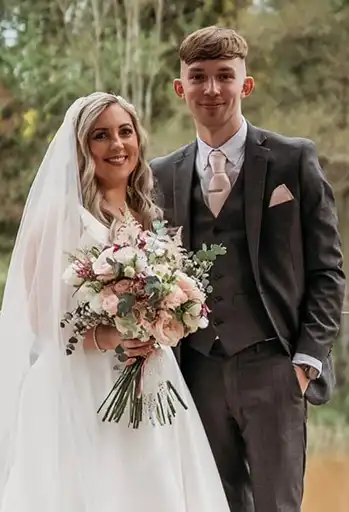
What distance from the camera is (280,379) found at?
224 cm

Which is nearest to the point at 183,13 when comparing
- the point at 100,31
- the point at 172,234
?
the point at 100,31

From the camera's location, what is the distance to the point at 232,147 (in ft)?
7.66

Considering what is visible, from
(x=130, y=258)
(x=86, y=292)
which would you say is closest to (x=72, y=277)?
(x=86, y=292)


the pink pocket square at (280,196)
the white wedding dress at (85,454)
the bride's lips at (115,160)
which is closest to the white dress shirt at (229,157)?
the pink pocket square at (280,196)

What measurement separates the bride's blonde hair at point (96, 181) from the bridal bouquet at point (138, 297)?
0.13 metres

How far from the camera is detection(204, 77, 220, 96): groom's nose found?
2.25 m

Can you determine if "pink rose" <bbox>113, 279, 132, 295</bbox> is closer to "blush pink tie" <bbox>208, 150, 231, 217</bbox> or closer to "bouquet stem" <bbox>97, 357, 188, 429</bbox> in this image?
"bouquet stem" <bbox>97, 357, 188, 429</bbox>

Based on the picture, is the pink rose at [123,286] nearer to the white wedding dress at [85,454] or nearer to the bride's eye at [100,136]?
the white wedding dress at [85,454]

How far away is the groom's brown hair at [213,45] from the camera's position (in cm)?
225

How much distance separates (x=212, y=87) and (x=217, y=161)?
0.67ft

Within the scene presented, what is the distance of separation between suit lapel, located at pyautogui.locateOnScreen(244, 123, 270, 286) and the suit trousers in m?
0.23

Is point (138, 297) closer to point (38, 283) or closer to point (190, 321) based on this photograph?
point (190, 321)

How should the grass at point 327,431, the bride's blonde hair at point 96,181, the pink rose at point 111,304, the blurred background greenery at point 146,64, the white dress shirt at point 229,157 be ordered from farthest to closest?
the grass at point 327,431, the blurred background greenery at point 146,64, the white dress shirt at point 229,157, the bride's blonde hair at point 96,181, the pink rose at point 111,304

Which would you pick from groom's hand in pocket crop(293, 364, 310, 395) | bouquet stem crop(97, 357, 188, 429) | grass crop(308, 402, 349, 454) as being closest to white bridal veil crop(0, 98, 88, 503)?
bouquet stem crop(97, 357, 188, 429)
